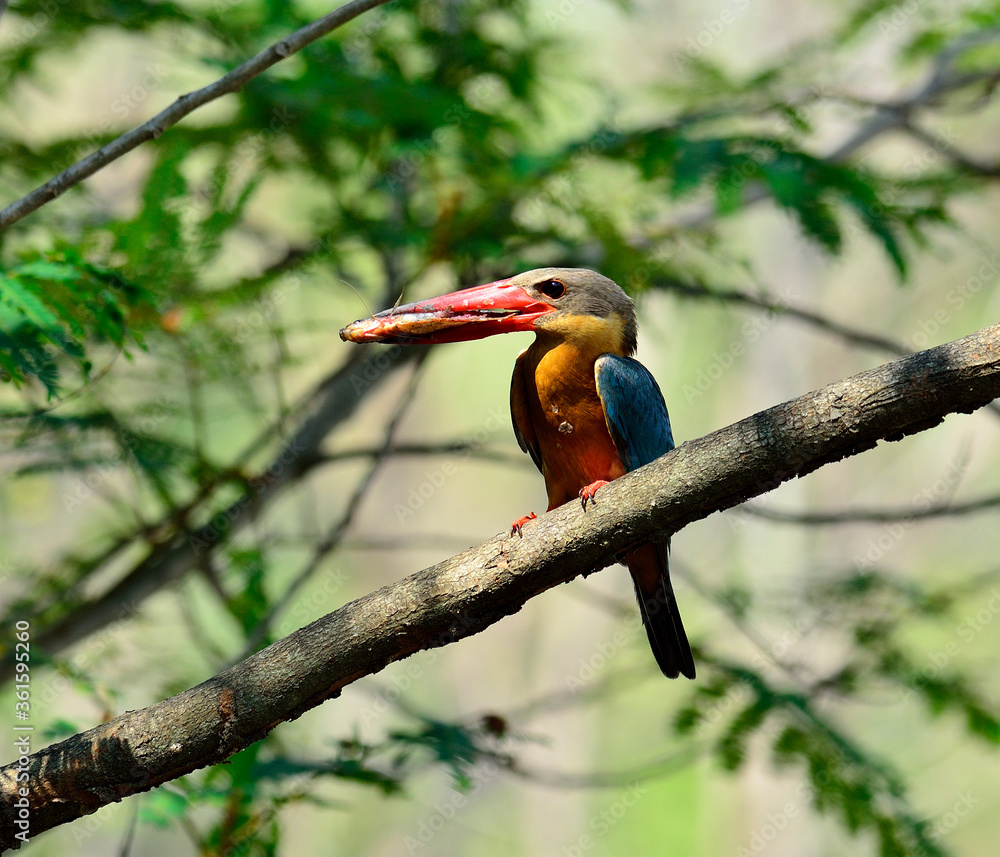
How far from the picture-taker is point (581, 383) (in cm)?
431

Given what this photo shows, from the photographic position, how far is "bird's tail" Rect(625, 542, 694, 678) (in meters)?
4.01

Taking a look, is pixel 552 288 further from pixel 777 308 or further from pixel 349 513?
pixel 349 513

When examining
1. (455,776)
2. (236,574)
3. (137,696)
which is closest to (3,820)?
(455,776)

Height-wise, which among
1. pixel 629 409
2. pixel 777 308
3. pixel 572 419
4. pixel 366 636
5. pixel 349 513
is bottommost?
pixel 366 636

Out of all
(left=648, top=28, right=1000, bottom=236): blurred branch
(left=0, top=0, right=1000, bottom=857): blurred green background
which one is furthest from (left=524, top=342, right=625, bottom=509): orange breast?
(left=648, top=28, right=1000, bottom=236): blurred branch

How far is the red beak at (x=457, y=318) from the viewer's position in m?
3.79

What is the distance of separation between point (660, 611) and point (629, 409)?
925mm

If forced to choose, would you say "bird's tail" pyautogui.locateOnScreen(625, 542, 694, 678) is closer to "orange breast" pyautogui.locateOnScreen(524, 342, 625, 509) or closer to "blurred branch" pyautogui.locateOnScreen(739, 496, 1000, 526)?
"orange breast" pyautogui.locateOnScreen(524, 342, 625, 509)

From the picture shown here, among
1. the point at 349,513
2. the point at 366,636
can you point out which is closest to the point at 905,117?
the point at 349,513

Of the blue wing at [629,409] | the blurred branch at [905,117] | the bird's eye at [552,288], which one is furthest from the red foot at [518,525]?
the blurred branch at [905,117]

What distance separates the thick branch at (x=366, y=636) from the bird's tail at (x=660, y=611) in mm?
1347

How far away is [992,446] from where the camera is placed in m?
17.0

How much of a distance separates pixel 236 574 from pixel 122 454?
1.12 m

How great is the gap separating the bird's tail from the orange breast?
1.45ft
